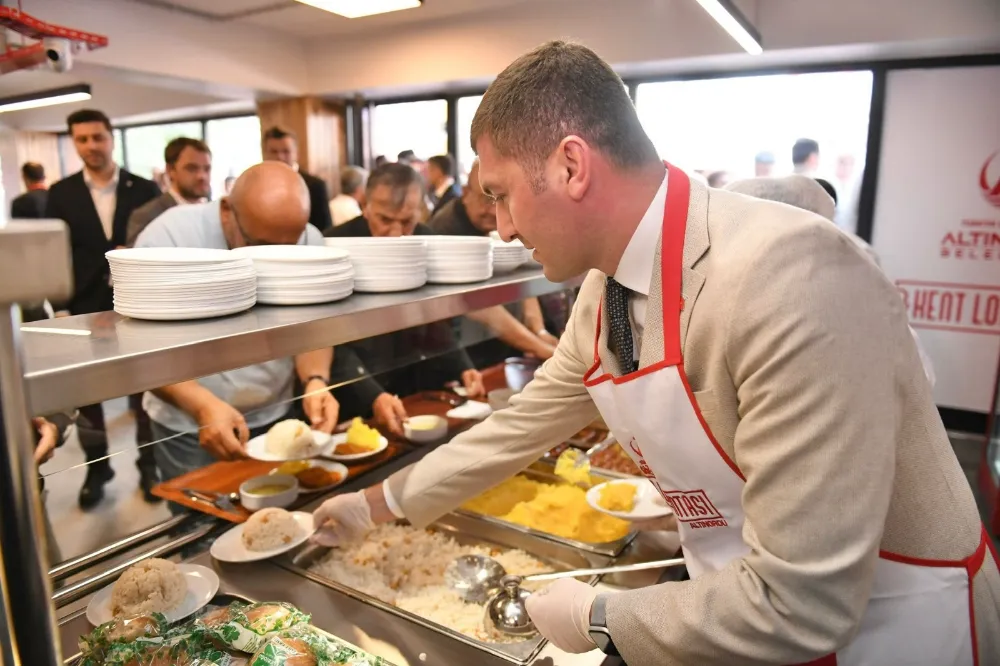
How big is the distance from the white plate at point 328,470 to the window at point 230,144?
29.0 feet

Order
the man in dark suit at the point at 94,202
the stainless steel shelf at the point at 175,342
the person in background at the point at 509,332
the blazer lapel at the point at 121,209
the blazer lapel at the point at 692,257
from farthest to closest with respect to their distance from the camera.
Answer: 1. the blazer lapel at the point at 121,209
2. the man in dark suit at the point at 94,202
3. the person in background at the point at 509,332
4. the blazer lapel at the point at 692,257
5. the stainless steel shelf at the point at 175,342

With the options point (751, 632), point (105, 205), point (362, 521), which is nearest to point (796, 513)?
point (751, 632)

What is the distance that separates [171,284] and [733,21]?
159 inches

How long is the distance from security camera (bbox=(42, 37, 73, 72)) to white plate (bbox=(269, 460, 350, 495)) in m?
1.12

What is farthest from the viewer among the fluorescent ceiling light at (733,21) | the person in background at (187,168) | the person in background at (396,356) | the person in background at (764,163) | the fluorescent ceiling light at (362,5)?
the person in background at (764,163)

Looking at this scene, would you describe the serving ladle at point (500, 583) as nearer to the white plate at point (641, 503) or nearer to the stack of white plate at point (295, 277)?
the white plate at point (641, 503)

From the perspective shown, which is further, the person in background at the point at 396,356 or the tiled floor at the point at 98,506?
the person in background at the point at 396,356

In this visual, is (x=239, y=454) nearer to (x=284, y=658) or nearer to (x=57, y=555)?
(x=57, y=555)

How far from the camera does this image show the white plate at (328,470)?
190 cm

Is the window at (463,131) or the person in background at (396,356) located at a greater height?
the window at (463,131)

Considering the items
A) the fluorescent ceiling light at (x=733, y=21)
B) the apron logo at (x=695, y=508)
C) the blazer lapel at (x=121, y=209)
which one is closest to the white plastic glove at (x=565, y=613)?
the apron logo at (x=695, y=508)

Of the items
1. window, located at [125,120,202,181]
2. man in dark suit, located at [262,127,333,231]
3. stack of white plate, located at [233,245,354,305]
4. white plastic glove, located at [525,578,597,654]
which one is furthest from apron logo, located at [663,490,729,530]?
window, located at [125,120,202,181]

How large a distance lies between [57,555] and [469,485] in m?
0.91

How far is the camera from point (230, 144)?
33.0 feet
